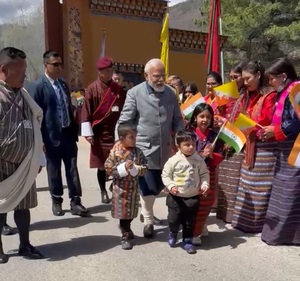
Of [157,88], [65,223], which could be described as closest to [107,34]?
[65,223]

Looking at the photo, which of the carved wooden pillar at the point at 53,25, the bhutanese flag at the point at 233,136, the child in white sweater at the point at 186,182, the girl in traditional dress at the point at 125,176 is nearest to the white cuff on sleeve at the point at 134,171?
the girl in traditional dress at the point at 125,176

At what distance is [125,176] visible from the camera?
14.1 feet

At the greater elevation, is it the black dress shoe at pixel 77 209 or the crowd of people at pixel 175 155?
the crowd of people at pixel 175 155

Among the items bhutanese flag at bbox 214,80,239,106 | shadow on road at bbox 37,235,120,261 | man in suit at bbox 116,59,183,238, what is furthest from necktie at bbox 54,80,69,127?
bhutanese flag at bbox 214,80,239,106

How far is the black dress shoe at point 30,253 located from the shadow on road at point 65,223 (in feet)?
2.81

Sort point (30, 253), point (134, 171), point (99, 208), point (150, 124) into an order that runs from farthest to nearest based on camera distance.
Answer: point (99, 208) < point (150, 124) < point (134, 171) < point (30, 253)

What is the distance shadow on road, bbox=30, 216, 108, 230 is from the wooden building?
8825 mm

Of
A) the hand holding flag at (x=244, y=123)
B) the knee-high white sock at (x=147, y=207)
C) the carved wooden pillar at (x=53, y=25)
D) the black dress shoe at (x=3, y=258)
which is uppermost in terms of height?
the carved wooden pillar at (x=53, y=25)

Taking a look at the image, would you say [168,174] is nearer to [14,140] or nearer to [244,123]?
[244,123]

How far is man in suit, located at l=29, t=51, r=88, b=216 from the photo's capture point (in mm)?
5348

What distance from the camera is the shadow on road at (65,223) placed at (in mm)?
5113

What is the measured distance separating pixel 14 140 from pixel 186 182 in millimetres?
1478

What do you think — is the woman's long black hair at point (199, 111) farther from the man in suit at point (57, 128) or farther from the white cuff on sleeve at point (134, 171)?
the man in suit at point (57, 128)

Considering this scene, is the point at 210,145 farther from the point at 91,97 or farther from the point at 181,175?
the point at 91,97
